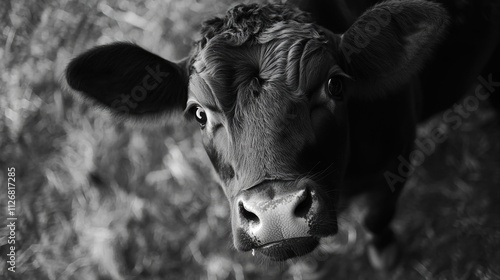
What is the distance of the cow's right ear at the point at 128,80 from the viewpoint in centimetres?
318

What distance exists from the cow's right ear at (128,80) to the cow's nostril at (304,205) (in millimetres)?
1077

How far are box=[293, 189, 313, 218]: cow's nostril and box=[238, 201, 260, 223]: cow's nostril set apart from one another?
0.61 feet

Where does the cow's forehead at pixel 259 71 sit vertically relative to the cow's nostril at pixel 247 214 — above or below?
above

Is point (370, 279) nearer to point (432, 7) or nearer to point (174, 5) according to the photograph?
point (432, 7)

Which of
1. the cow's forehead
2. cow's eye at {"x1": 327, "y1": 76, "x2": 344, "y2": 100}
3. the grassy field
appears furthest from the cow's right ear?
the grassy field

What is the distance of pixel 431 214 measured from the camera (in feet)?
16.7

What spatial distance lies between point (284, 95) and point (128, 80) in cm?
101

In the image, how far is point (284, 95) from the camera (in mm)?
2791

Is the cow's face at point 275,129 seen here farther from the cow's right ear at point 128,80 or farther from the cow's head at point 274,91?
the cow's right ear at point 128,80

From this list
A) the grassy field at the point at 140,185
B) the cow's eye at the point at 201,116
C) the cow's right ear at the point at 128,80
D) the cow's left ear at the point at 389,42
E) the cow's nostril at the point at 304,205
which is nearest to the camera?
the cow's nostril at the point at 304,205

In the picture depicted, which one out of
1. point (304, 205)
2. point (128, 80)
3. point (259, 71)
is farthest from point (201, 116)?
point (304, 205)

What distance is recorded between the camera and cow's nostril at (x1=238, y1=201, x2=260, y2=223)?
266 cm

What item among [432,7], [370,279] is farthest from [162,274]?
[432,7]

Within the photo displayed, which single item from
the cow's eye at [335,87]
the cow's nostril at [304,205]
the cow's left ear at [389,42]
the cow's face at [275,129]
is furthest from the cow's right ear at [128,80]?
the cow's nostril at [304,205]
